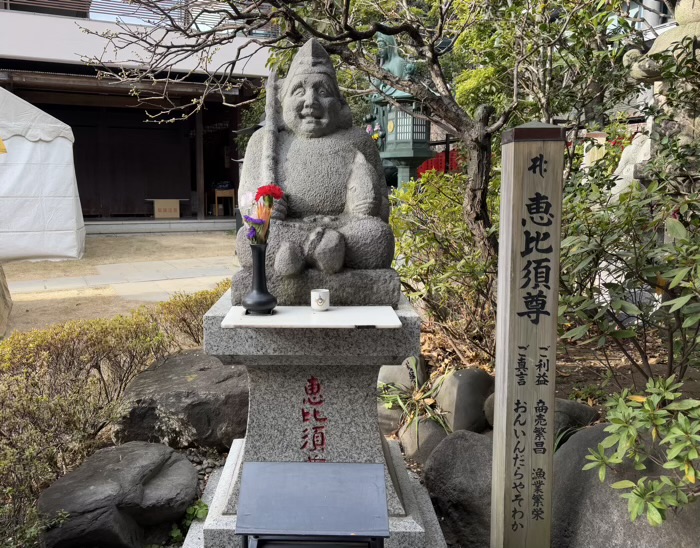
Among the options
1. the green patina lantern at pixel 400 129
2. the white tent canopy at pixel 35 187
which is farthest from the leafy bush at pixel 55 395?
the white tent canopy at pixel 35 187

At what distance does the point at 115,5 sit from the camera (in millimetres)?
12367

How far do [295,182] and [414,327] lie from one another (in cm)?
93

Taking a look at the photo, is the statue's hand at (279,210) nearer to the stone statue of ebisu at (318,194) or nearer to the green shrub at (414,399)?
the stone statue of ebisu at (318,194)

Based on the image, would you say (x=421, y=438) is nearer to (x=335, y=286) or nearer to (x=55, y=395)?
(x=335, y=286)

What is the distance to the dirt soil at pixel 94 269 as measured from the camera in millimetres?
7199

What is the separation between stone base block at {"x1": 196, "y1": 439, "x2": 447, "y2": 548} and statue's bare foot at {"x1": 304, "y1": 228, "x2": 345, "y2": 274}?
3.34 feet

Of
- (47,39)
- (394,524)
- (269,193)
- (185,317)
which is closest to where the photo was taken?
(269,193)

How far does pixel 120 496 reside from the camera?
2881mm

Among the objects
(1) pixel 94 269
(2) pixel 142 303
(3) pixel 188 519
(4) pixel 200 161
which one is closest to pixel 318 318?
(3) pixel 188 519

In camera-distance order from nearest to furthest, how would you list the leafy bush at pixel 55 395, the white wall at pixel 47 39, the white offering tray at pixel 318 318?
the white offering tray at pixel 318 318, the leafy bush at pixel 55 395, the white wall at pixel 47 39

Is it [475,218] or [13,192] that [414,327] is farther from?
[13,192]

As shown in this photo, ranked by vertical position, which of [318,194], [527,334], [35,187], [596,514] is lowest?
[596,514]

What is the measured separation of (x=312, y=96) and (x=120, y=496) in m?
2.14

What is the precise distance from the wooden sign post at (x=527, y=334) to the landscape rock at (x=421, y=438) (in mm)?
1446
